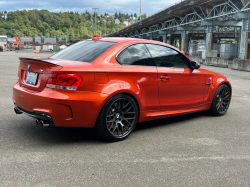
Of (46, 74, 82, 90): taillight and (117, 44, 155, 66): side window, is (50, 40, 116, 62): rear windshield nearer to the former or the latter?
(117, 44, 155, 66): side window

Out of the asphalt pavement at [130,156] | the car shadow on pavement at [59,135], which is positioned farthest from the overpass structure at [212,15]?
the car shadow on pavement at [59,135]

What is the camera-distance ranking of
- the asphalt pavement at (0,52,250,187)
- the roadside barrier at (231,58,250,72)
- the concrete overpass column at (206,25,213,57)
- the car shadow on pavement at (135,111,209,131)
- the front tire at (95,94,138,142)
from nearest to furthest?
the asphalt pavement at (0,52,250,187) → the front tire at (95,94,138,142) → the car shadow on pavement at (135,111,209,131) → the roadside barrier at (231,58,250,72) → the concrete overpass column at (206,25,213,57)

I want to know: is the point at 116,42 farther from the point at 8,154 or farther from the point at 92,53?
the point at 8,154

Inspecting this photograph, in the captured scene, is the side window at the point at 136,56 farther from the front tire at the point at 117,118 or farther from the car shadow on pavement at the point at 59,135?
the car shadow on pavement at the point at 59,135

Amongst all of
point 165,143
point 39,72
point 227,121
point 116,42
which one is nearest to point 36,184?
point 39,72

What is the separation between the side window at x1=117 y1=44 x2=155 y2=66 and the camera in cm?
428

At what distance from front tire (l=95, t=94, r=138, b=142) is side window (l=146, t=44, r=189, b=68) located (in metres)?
0.97

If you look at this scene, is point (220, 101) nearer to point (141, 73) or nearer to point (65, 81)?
point (141, 73)

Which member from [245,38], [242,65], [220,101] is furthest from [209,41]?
[220,101]

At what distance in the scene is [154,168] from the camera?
10.5ft

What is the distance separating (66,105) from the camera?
11.8 feet

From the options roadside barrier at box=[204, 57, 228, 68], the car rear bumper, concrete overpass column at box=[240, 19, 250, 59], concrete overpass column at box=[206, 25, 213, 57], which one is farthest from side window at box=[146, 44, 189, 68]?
concrete overpass column at box=[206, 25, 213, 57]

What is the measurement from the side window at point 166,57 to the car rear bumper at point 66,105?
135cm

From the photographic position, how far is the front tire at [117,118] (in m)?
3.88
